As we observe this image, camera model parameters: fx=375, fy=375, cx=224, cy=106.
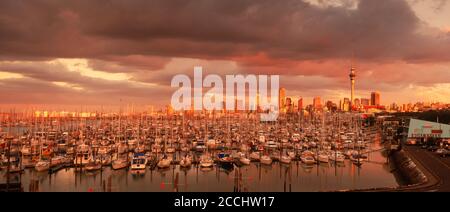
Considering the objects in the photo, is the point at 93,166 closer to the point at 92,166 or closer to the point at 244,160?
the point at 92,166

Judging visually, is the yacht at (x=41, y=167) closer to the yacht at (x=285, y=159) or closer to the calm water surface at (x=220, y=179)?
the calm water surface at (x=220, y=179)

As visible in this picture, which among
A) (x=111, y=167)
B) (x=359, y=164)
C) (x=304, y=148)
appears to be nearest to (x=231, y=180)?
(x=111, y=167)

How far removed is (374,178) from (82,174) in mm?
30708

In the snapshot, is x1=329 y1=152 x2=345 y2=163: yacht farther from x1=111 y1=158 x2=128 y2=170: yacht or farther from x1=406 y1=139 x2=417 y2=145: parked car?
x1=406 y1=139 x2=417 y2=145: parked car

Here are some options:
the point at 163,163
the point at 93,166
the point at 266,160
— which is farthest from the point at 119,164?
the point at 266,160

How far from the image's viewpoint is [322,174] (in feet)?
136

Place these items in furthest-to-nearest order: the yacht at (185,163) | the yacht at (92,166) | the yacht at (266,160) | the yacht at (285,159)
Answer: the yacht at (285,159)
the yacht at (266,160)
the yacht at (185,163)
the yacht at (92,166)

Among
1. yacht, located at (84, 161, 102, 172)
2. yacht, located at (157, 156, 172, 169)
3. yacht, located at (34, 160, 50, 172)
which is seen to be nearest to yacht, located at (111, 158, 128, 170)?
yacht, located at (84, 161, 102, 172)

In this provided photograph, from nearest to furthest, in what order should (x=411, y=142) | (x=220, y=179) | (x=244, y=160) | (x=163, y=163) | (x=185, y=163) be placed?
(x=220, y=179)
(x=163, y=163)
(x=185, y=163)
(x=244, y=160)
(x=411, y=142)

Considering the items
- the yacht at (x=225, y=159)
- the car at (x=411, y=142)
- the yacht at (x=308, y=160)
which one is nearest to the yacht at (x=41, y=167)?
the yacht at (x=225, y=159)
